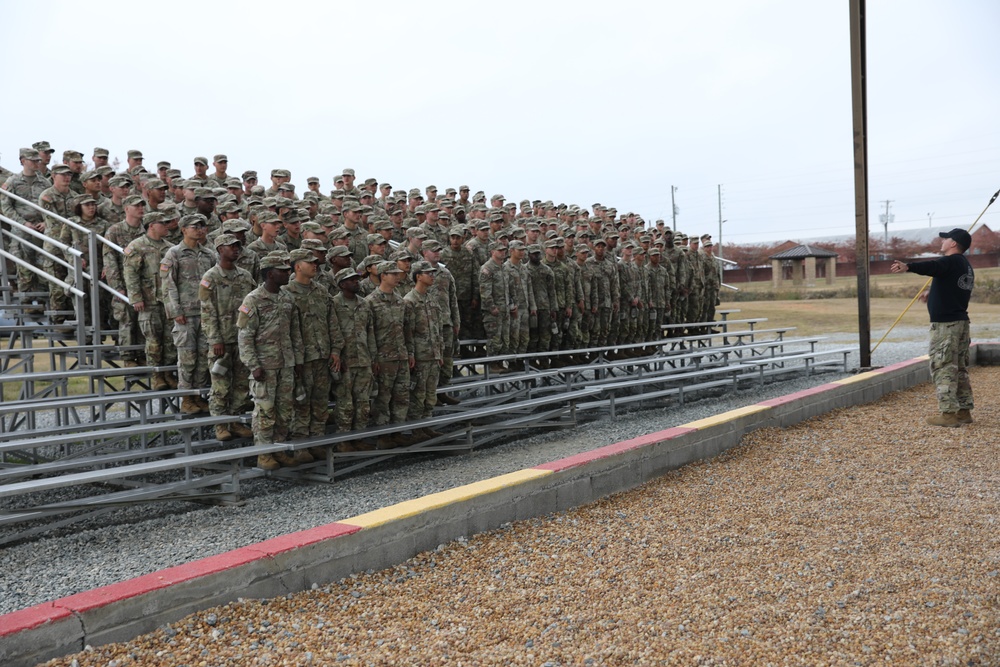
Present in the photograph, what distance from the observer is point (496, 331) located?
10.7m

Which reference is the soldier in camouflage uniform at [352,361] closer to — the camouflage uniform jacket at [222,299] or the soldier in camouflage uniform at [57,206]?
the camouflage uniform jacket at [222,299]

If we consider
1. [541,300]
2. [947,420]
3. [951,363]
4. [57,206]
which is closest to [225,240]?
[57,206]

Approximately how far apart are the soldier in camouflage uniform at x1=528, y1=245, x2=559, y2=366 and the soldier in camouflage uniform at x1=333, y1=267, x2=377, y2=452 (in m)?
4.51

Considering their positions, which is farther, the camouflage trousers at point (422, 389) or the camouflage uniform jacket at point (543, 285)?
the camouflage uniform jacket at point (543, 285)

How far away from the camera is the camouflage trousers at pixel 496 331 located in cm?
1068

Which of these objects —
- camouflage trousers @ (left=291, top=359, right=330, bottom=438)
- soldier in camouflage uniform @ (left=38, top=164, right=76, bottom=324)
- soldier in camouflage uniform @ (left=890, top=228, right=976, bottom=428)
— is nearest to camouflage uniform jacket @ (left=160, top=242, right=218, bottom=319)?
camouflage trousers @ (left=291, top=359, right=330, bottom=438)

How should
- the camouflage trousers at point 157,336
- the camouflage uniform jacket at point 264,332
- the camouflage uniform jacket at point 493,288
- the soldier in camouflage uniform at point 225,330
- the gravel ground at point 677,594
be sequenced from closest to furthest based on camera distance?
1. the gravel ground at point 677,594
2. the camouflage uniform jacket at point 264,332
3. the soldier in camouflage uniform at point 225,330
4. the camouflage trousers at point 157,336
5. the camouflage uniform jacket at point 493,288

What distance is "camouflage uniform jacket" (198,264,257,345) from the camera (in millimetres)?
6773

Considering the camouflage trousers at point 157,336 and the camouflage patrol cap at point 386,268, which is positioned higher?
the camouflage patrol cap at point 386,268

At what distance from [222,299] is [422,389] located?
202 cm

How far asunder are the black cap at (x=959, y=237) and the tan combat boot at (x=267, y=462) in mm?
6769

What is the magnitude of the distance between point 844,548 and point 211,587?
3404 millimetres

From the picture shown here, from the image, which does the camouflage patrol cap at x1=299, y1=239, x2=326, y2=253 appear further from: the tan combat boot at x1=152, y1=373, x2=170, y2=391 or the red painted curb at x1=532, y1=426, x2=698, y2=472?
the red painted curb at x1=532, y1=426, x2=698, y2=472

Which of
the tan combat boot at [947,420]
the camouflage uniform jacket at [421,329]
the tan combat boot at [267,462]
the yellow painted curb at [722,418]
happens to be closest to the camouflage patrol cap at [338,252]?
the camouflage uniform jacket at [421,329]
